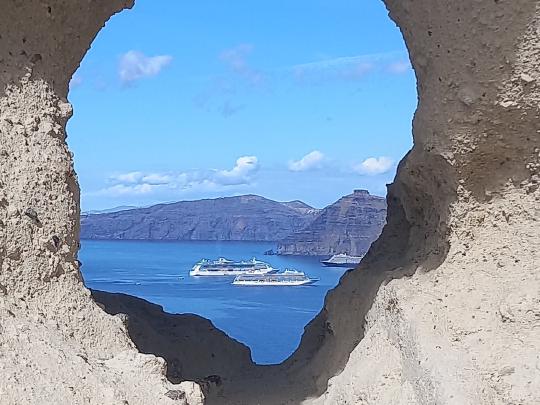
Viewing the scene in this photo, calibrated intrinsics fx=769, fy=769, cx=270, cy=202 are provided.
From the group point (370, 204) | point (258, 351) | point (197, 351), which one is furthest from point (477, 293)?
point (370, 204)

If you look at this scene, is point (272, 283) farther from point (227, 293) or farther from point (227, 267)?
point (227, 267)

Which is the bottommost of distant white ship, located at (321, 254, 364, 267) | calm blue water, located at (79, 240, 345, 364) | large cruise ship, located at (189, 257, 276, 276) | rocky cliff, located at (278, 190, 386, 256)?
calm blue water, located at (79, 240, 345, 364)

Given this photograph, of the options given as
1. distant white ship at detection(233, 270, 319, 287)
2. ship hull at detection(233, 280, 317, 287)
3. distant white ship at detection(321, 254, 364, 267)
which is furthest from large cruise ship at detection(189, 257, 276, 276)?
distant white ship at detection(321, 254, 364, 267)

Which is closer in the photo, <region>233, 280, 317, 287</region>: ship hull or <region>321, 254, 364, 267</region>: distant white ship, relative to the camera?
<region>233, 280, 317, 287</region>: ship hull

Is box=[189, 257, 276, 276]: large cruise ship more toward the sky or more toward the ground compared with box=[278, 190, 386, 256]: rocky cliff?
more toward the ground

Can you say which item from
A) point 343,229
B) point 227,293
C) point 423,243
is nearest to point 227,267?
point 343,229

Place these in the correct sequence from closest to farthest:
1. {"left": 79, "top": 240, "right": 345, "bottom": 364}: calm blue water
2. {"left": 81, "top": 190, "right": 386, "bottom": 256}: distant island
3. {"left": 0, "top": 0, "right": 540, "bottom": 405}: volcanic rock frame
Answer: {"left": 0, "top": 0, "right": 540, "bottom": 405}: volcanic rock frame < {"left": 79, "top": 240, "right": 345, "bottom": 364}: calm blue water < {"left": 81, "top": 190, "right": 386, "bottom": 256}: distant island

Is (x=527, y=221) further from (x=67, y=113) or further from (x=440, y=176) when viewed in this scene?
(x=67, y=113)

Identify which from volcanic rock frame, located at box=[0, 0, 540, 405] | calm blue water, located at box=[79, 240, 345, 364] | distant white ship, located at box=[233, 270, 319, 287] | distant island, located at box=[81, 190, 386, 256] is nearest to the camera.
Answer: volcanic rock frame, located at box=[0, 0, 540, 405]

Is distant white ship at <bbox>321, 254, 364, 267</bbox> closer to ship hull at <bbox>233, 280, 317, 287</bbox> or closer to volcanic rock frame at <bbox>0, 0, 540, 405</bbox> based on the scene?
ship hull at <bbox>233, 280, 317, 287</bbox>
